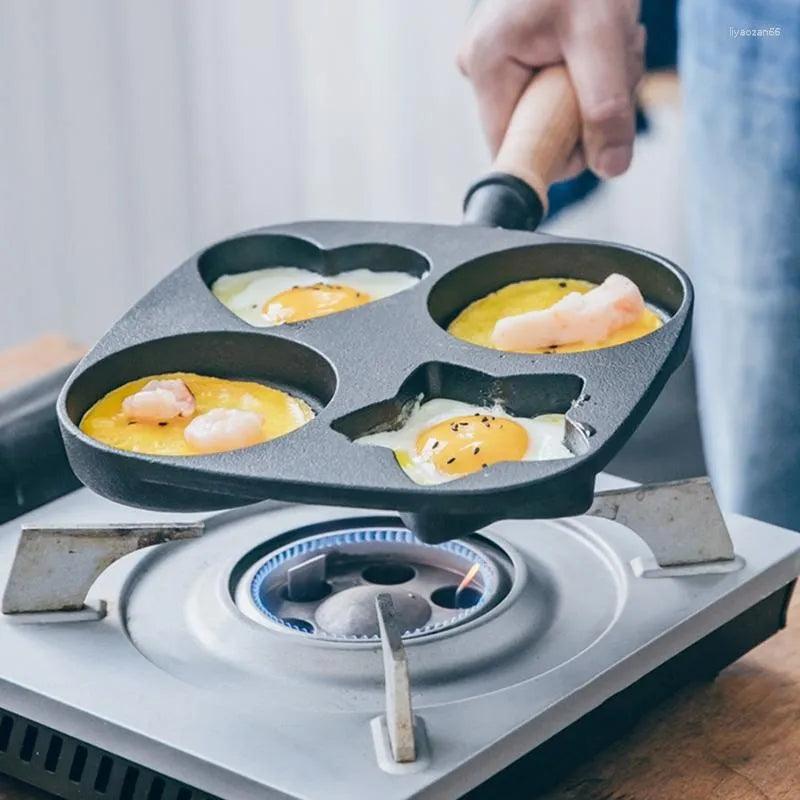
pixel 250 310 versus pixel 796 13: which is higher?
pixel 796 13

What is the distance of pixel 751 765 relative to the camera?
1326mm

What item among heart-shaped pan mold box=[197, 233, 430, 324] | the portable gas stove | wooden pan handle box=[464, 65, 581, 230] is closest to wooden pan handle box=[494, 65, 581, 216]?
wooden pan handle box=[464, 65, 581, 230]

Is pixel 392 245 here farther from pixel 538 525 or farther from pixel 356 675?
pixel 356 675

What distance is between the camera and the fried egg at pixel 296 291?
1.59 meters

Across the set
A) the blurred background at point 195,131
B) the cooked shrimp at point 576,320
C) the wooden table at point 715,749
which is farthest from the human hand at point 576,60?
the blurred background at point 195,131

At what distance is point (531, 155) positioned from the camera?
183 centimetres

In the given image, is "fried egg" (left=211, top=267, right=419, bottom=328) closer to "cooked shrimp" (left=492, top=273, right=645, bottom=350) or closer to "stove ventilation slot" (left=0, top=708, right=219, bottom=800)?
"cooked shrimp" (left=492, top=273, right=645, bottom=350)

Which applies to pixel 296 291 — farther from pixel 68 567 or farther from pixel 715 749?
pixel 715 749

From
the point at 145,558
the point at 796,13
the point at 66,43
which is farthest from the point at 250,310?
the point at 66,43

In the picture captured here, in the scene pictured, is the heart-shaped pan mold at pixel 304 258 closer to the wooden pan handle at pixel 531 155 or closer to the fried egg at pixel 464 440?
the wooden pan handle at pixel 531 155

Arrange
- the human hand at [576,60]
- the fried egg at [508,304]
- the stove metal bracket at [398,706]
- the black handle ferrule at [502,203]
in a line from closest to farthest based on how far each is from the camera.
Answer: the stove metal bracket at [398,706]
the fried egg at [508,304]
the black handle ferrule at [502,203]
the human hand at [576,60]

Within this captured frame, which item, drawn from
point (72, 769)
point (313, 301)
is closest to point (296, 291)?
point (313, 301)

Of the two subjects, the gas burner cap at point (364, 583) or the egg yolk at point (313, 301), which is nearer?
the gas burner cap at point (364, 583)

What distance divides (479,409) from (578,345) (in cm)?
14
